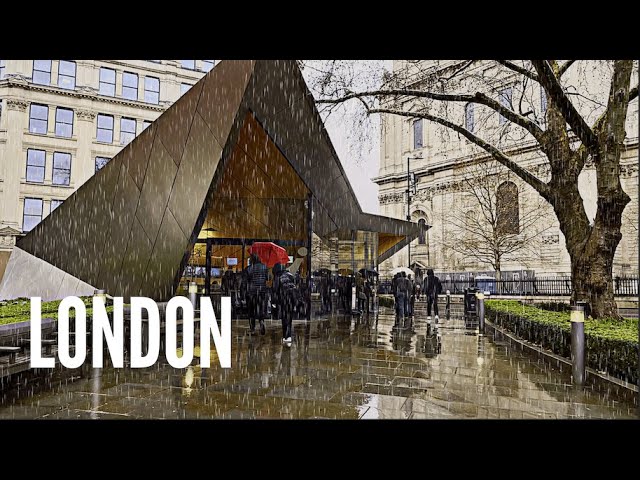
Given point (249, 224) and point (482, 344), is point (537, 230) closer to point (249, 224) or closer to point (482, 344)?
point (249, 224)

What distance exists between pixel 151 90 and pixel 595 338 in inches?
1668

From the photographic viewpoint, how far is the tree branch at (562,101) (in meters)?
8.39

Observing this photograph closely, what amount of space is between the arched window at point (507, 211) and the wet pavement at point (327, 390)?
22.7 m

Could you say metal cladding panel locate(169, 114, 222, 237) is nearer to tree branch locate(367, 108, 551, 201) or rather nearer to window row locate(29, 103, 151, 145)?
tree branch locate(367, 108, 551, 201)

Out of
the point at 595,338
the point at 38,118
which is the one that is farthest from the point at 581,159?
the point at 38,118

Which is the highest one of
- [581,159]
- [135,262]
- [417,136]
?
[417,136]

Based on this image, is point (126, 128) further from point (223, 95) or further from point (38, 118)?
point (223, 95)

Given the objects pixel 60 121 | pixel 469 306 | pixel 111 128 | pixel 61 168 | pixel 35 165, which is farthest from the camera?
pixel 111 128

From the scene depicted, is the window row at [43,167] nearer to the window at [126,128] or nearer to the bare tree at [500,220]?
the window at [126,128]

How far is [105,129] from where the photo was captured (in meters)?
40.5

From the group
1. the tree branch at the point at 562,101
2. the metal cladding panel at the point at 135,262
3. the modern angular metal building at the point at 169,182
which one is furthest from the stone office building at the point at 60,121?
the tree branch at the point at 562,101

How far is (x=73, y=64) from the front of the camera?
39.9m

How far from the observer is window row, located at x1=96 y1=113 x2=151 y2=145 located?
4022cm
